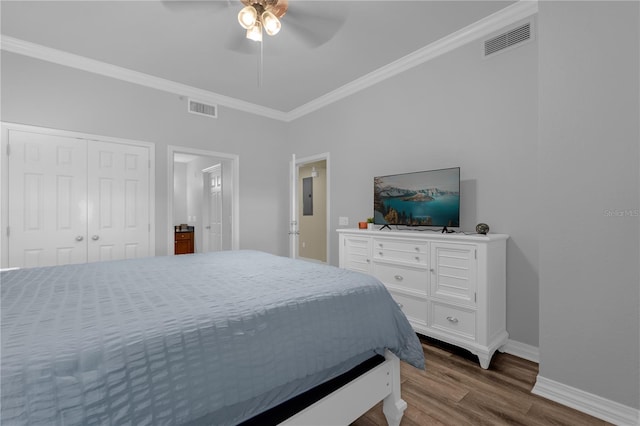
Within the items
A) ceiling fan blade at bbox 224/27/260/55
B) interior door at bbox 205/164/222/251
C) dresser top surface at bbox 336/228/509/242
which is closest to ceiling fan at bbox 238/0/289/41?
ceiling fan blade at bbox 224/27/260/55

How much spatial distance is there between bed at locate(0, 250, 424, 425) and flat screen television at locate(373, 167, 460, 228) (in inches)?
56.2

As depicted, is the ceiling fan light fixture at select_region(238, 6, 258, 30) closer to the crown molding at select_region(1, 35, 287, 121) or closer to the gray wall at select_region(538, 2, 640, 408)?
the gray wall at select_region(538, 2, 640, 408)

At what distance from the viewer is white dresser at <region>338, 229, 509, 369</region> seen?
223 cm

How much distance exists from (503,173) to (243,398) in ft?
8.66

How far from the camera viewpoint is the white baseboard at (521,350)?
7.67 ft

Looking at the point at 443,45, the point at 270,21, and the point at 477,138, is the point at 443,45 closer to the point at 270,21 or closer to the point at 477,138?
the point at 477,138

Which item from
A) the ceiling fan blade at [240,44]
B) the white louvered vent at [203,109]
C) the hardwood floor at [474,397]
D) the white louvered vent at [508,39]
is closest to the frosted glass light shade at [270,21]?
the ceiling fan blade at [240,44]

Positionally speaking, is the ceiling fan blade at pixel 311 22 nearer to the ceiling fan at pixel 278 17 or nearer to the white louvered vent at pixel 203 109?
the ceiling fan at pixel 278 17

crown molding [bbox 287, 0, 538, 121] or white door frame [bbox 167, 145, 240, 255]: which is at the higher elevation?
crown molding [bbox 287, 0, 538, 121]

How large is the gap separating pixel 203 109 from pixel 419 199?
3.21 meters

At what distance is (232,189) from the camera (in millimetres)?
4441

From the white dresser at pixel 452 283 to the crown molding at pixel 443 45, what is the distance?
1.88 m

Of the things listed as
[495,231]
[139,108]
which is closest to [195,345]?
[495,231]

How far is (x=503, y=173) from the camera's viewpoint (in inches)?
99.8
